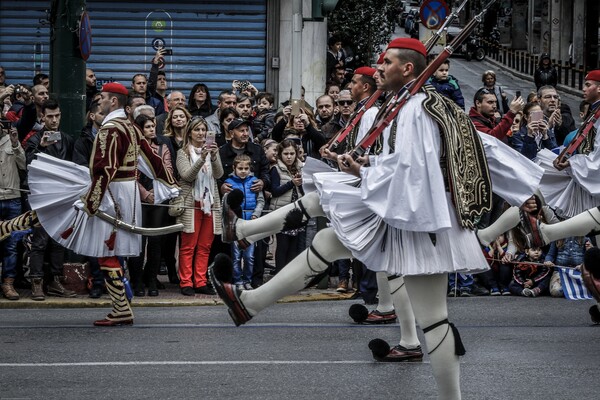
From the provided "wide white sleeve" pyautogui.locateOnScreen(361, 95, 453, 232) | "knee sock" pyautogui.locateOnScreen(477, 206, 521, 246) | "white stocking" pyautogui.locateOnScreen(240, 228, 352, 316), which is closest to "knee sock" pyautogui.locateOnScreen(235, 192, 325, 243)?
"white stocking" pyautogui.locateOnScreen(240, 228, 352, 316)

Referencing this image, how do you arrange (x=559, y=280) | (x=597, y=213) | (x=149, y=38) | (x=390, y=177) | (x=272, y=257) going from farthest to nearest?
(x=149, y=38), (x=272, y=257), (x=559, y=280), (x=597, y=213), (x=390, y=177)

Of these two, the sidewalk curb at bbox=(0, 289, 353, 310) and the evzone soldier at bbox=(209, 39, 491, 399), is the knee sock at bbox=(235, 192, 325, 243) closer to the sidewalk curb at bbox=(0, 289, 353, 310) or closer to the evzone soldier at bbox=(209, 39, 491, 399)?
the evzone soldier at bbox=(209, 39, 491, 399)

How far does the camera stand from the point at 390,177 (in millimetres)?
7039

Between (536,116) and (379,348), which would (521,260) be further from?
(379,348)

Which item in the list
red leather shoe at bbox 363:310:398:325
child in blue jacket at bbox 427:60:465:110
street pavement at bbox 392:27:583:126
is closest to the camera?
red leather shoe at bbox 363:310:398:325

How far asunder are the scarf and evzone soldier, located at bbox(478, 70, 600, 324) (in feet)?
12.0

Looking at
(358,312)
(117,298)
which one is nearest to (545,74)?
(358,312)

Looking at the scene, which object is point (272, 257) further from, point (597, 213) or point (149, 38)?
point (149, 38)

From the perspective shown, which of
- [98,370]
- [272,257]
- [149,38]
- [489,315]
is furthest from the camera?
[149,38]

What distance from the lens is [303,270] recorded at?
791 centimetres

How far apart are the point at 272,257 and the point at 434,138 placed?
28.8 feet

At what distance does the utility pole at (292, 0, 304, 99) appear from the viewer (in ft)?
A: 74.3

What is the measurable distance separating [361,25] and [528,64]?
678 inches

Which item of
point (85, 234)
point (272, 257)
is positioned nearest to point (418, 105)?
point (85, 234)
